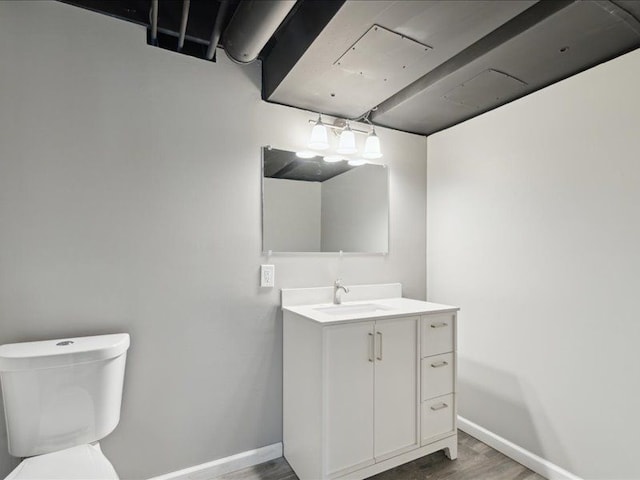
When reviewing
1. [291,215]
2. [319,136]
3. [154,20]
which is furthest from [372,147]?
[154,20]

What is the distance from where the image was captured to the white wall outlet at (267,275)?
1.97 m

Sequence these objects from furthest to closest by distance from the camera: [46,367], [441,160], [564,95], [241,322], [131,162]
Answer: [441,160] → [241,322] → [564,95] → [131,162] → [46,367]

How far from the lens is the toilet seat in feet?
3.68

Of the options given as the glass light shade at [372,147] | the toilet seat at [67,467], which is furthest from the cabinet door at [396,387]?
the toilet seat at [67,467]

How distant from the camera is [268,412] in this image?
1.98 meters

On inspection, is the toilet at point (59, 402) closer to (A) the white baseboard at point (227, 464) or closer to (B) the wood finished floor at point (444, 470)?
(A) the white baseboard at point (227, 464)

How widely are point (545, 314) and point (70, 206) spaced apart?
8.19ft

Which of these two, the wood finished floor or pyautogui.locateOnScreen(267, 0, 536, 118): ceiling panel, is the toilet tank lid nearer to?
the wood finished floor

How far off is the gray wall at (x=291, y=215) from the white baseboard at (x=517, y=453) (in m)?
1.58

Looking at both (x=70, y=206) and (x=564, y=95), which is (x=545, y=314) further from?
(x=70, y=206)

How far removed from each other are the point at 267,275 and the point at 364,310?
0.66 meters

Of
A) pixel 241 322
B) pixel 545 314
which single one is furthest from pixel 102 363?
pixel 545 314

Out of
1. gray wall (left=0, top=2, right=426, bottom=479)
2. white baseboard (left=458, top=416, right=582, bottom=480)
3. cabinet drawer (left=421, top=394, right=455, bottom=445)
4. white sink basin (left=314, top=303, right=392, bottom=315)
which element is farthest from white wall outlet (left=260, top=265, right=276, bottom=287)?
white baseboard (left=458, top=416, right=582, bottom=480)

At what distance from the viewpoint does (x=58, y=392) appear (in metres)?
1.31
